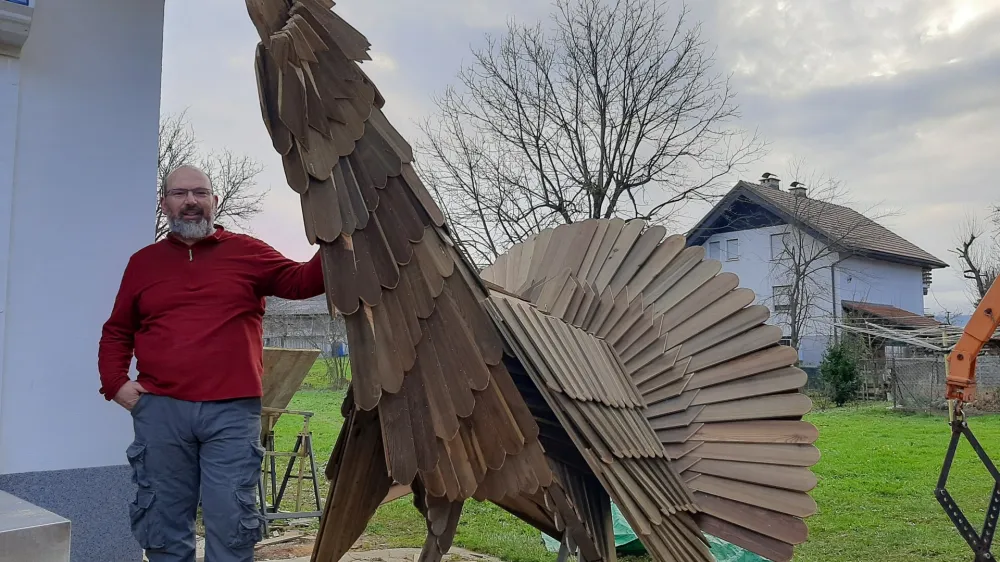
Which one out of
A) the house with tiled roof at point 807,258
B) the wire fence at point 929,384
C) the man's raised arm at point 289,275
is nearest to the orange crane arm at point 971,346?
the man's raised arm at point 289,275

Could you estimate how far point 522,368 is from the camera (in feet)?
6.44

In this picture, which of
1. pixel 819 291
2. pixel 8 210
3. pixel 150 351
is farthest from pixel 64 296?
pixel 819 291

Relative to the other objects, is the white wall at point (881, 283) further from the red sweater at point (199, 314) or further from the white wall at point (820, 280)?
the red sweater at point (199, 314)

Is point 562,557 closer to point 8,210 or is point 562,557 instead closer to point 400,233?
point 400,233

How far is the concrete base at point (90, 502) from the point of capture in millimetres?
3053

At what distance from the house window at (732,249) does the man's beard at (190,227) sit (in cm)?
1869

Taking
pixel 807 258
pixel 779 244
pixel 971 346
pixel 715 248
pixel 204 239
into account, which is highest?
pixel 715 248

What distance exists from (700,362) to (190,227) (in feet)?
5.75

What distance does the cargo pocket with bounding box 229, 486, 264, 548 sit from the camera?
6.74ft

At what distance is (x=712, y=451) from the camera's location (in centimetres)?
255

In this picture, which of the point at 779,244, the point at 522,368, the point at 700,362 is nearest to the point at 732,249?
the point at 779,244

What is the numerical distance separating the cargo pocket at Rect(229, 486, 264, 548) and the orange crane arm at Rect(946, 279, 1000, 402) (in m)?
3.33

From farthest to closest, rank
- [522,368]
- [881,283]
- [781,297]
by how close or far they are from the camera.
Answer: [881,283], [781,297], [522,368]

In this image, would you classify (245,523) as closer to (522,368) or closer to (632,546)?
(522,368)
